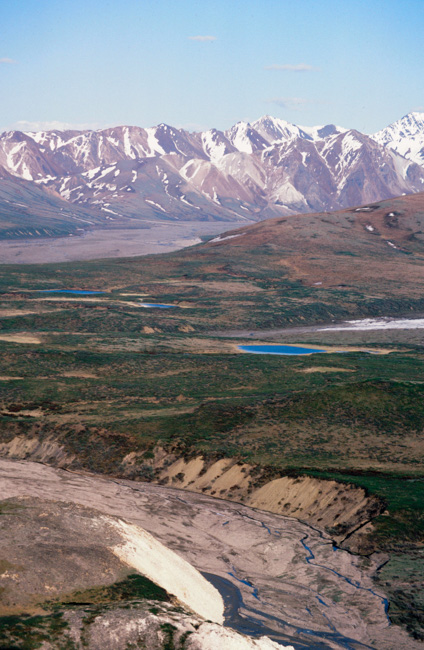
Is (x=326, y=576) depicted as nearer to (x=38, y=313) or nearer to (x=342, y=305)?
(x=38, y=313)

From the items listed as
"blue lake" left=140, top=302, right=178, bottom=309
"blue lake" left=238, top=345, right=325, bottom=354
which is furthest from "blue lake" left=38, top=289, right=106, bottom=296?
"blue lake" left=238, top=345, right=325, bottom=354

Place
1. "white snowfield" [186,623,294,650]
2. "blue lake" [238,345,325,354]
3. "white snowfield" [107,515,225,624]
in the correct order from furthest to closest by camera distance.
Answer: "blue lake" [238,345,325,354]
"white snowfield" [107,515,225,624]
"white snowfield" [186,623,294,650]

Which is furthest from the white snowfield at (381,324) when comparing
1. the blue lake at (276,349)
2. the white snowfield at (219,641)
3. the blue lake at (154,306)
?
the white snowfield at (219,641)

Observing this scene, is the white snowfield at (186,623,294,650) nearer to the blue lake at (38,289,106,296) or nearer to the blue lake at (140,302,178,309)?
the blue lake at (140,302,178,309)

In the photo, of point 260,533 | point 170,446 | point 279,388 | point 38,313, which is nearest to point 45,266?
point 38,313

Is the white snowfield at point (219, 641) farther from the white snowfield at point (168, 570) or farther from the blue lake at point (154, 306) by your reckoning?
the blue lake at point (154, 306)

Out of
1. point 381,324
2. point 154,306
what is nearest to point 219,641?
point 381,324
